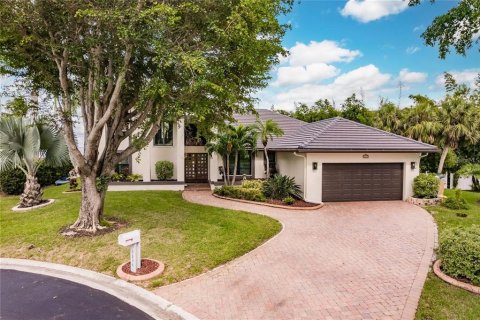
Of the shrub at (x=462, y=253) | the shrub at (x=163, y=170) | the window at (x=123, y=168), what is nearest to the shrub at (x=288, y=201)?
the shrub at (x=462, y=253)

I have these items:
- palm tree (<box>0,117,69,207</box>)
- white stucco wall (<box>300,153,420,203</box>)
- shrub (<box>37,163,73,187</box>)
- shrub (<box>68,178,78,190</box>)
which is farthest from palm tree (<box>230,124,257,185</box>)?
shrub (<box>37,163,73,187</box>)

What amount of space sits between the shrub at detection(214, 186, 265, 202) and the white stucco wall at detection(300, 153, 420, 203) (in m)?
2.52

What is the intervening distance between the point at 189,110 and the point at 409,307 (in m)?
8.22

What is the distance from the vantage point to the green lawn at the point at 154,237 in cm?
852

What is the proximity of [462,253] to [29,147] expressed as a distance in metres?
16.5

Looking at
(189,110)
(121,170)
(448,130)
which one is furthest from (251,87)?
(448,130)

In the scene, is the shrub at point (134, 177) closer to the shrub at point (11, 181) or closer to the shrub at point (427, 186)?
the shrub at point (11, 181)

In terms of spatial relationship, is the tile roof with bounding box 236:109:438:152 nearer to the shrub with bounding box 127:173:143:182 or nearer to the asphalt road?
the shrub with bounding box 127:173:143:182

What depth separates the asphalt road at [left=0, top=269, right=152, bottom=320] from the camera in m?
5.97

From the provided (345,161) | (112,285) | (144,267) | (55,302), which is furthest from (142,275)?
(345,161)

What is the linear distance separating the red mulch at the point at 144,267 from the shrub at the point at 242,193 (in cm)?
895

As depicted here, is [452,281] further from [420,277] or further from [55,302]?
[55,302]

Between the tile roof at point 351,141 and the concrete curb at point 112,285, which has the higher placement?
the tile roof at point 351,141

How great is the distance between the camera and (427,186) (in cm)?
1603
